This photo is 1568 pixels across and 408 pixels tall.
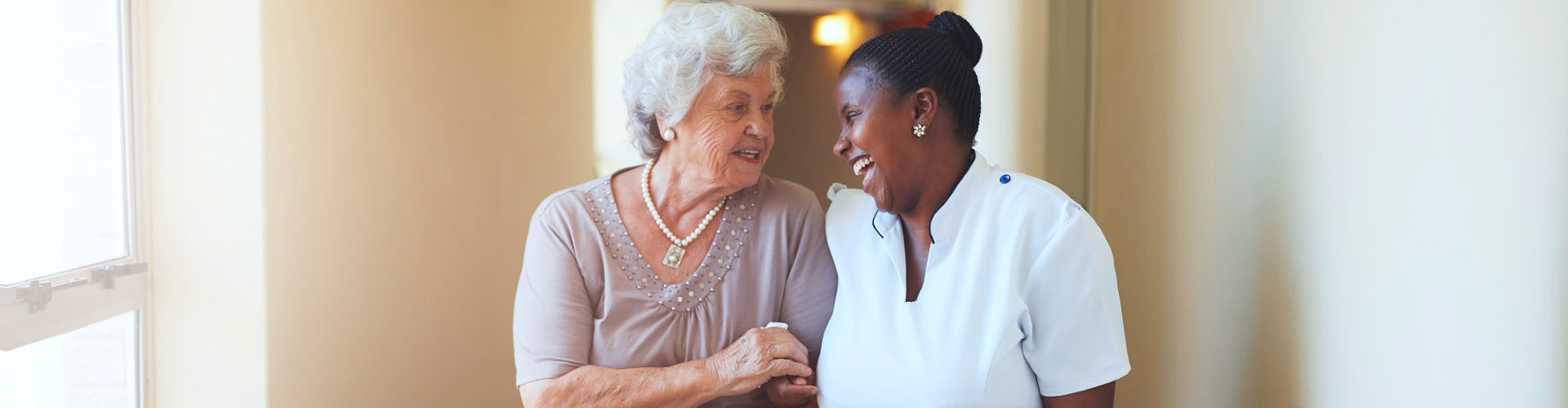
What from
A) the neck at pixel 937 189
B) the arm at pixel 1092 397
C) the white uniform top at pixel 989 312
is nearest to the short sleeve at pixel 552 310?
the white uniform top at pixel 989 312

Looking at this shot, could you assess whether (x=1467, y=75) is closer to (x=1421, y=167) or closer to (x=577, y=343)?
(x=1421, y=167)

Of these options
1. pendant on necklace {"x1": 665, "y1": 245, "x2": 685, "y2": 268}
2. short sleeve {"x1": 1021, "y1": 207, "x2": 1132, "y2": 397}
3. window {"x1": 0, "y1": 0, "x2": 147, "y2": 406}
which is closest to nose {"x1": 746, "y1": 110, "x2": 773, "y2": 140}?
pendant on necklace {"x1": 665, "y1": 245, "x2": 685, "y2": 268}

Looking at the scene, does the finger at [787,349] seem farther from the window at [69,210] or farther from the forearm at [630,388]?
the window at [69,210]

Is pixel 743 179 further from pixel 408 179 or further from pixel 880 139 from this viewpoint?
pixel 408 179

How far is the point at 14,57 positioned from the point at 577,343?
95 cm

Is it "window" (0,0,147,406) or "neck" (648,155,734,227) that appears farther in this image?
"neck" (648,155,734,227)

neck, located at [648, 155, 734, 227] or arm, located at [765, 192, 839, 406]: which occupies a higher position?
neck, located at [648, 155, 734, 227]

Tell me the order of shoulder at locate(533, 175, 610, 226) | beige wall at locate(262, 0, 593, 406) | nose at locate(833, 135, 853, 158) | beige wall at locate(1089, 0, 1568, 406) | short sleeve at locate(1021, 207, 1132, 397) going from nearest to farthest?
beige wall at locate(1089, 0, 1568, 406)
short sleeve at locate(1021, 207, 1132, 397)
nose at locate(833, 135, 853, 158)
shoulder at locate(533, 175, 610, 226)
beige wall at locate(262, 0, 593, 406)

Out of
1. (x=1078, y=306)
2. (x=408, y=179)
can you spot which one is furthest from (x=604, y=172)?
(x=1078, y=306)

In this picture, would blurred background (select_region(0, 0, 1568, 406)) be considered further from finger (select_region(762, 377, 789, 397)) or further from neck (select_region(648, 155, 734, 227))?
finger (select_region(762, 377, 789, 397))

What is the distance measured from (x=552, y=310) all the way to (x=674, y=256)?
24 cm

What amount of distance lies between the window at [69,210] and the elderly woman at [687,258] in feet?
2.32

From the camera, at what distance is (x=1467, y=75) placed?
105cm

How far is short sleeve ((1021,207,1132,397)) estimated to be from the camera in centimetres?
135
